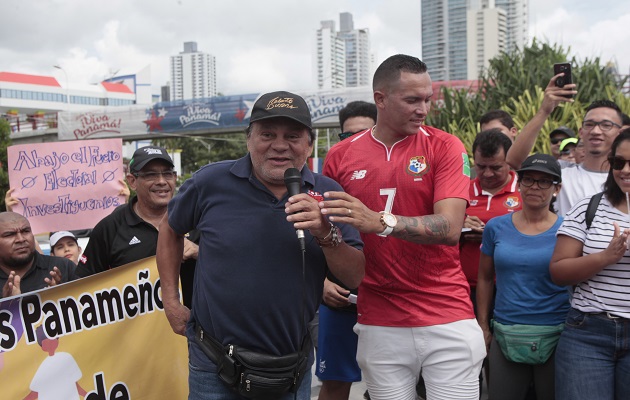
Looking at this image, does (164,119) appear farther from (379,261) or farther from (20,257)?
(379,261)

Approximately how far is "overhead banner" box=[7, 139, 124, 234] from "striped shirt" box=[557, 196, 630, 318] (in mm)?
4050

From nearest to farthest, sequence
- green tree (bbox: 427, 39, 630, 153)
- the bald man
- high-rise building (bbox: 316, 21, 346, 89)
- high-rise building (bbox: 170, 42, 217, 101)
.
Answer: the bald man < green tree (bbox: 427, 39, 630, 153) < high-rise building (bbox: 316, 21, 346, 89) < high-rise building (bbox: 170, 42, 217, 101)

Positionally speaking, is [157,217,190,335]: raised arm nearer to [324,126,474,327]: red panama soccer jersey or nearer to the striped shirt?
[324,126,474,327]: red panama soccer jersey

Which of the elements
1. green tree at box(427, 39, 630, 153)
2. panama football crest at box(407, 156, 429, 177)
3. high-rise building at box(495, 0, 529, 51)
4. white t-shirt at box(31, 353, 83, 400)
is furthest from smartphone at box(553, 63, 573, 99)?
high-rise building at box(495, 0, 529, 51)

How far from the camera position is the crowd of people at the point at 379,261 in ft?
9.35

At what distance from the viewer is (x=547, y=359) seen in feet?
13.6

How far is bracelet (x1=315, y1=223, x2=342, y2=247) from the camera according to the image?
8.96 ft

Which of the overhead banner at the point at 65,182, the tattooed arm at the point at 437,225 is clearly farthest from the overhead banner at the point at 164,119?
the tattooed arm at the point at 437,225

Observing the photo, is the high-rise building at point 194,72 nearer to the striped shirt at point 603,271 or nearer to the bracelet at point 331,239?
the striped shirt at point 603,271

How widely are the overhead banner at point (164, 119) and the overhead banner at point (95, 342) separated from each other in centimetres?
2678

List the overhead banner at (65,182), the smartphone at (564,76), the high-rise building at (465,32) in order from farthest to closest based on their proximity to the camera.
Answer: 1. the high-rise building at (465,32)
2. the overhead banner at (65,182)
3. the smartphone at (564,76)

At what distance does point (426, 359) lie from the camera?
11.0 ft

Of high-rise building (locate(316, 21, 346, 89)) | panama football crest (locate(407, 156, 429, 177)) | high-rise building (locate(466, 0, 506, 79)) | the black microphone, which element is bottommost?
the black microphone

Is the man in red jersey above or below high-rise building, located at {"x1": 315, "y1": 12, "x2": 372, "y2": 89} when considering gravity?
below
